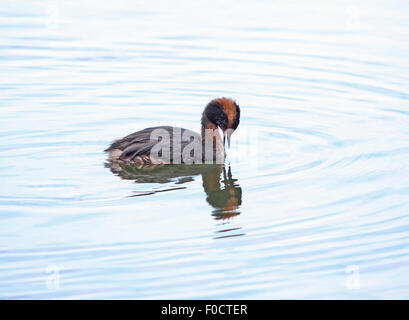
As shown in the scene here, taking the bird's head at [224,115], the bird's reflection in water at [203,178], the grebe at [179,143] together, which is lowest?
the bird's reflection in water at [203,178]

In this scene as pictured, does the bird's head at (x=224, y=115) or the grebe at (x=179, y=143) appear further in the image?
the bird's head at (x=224, y=115)

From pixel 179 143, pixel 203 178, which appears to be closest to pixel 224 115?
pixel 179 143

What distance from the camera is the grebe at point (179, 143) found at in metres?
9.67

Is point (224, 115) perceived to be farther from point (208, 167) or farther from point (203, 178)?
point (203, 178)

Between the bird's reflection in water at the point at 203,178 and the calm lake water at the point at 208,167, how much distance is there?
3 centimetres

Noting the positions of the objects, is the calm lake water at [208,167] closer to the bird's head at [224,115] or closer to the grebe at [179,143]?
the grebe at [179,143]

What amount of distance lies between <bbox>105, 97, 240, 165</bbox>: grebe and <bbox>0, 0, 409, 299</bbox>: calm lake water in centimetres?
17

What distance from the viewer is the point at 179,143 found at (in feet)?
32.0

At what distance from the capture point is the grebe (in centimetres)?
967

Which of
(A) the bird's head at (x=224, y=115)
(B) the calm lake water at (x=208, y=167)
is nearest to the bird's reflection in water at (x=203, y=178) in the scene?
(B) the calm lake water at (x=208, y=167)

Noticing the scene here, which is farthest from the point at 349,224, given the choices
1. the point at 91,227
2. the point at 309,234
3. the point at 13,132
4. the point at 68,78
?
the point at 68,78

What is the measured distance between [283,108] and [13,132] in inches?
168

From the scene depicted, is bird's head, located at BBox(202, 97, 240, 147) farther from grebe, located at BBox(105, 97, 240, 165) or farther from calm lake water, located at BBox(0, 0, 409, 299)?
calm lake water, located at BBox(0, 0, 409, 299)

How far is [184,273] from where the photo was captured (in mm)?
6688
